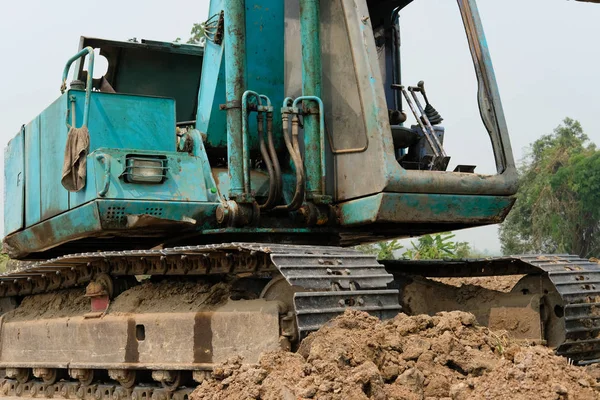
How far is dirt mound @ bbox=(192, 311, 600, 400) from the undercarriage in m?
0.23

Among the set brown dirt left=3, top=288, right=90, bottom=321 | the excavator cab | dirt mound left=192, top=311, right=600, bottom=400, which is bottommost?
dirt mound left=192, top=311, right=600, bottom=400

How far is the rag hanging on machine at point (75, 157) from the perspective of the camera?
22.1ft

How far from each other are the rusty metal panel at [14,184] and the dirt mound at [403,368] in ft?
11.8

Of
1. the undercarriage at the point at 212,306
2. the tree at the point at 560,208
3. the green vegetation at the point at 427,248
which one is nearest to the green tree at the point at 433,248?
the green vegetation at the point at 427,248

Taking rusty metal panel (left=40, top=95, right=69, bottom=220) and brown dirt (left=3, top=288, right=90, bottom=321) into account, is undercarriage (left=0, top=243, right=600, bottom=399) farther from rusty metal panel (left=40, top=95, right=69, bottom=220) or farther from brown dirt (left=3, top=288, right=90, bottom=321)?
rusty metal panel (left=40, top=95, right=69, bottom=220)

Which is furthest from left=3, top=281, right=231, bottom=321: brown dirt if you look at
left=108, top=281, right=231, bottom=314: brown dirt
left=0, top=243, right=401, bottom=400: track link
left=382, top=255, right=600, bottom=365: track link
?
left=382, top=255, right=600, bottom=365: track link

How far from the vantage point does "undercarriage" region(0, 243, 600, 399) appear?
546cm

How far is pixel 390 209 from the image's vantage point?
20.4 ft

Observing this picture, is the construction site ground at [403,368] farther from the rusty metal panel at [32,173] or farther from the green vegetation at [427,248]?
the green vegetation at [427,248]

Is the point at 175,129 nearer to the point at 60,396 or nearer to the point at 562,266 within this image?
the point at 60,396

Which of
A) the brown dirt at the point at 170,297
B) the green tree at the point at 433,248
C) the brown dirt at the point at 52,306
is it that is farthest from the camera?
the green tree at the point at 433,248

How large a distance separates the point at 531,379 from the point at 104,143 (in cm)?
373

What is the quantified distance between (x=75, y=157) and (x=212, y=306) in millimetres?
1671

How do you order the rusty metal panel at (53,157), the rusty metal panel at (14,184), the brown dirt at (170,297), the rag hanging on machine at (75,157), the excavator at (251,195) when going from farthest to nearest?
the rusty metal panel at (14,184) → the rusty metal panel at (53,157) → the rag hanging on machine at (75,157) → the excavator at (251,195) → the brown dirt at (170,297)
